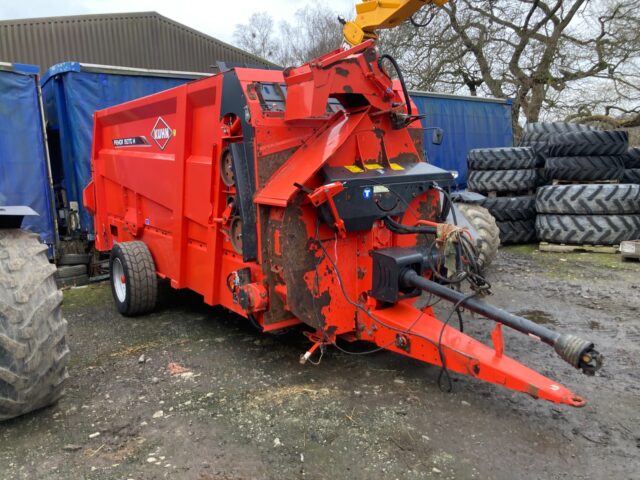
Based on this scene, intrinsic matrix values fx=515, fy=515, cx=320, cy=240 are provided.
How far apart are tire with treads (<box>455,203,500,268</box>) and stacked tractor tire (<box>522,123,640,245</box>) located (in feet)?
5.84

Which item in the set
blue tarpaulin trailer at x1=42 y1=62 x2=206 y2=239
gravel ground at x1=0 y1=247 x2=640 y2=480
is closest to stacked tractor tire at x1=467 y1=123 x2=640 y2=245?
gravel ground at x1=0 y1=247 x2=640 y2=480

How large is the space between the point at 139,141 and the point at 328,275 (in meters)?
2.73

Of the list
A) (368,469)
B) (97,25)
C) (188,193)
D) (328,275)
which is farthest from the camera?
(97,25)

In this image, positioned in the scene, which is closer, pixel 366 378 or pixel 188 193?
pixel 366 378

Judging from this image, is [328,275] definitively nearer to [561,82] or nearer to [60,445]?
[60,445]

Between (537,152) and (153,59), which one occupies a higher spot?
(153,59)

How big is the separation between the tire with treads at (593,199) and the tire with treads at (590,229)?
9cm

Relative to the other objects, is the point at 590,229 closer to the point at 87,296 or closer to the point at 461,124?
the point at 461,124

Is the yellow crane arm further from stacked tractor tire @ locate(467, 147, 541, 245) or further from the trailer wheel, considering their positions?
stacked tractor tire @ locate(467, 147, 541, 245)

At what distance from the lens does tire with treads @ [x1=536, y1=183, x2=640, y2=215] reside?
7.45m

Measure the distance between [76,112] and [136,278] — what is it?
11.7 feet

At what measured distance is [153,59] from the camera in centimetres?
1567

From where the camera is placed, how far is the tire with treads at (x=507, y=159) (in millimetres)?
8523

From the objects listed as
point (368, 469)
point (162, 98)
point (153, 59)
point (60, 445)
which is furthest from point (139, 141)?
point (153, 59)
